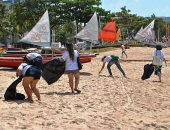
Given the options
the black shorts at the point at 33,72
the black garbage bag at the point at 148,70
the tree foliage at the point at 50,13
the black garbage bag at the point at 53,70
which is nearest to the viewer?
the black shorts at the point at 33,72

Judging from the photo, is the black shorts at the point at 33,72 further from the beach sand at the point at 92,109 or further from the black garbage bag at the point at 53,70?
the black garbage bag at the point at 53,70

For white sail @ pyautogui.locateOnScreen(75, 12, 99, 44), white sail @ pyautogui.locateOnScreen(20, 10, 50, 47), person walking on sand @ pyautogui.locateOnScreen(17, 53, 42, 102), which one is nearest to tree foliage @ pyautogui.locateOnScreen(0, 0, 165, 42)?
white sail @ pyautogui.locateOnScreen(75, 12, 99, 44)

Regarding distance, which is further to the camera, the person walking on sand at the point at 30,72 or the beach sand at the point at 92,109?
the person walking on sand at the point at 30,72

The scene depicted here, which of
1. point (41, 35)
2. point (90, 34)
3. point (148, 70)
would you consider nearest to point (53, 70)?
point (148, 70)

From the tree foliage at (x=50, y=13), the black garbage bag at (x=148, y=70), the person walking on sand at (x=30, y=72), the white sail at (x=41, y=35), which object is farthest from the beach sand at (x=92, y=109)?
the tree foliage at (x=50, y=13)

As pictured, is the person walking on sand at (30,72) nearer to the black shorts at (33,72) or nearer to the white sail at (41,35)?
the black shorts at (33,72)

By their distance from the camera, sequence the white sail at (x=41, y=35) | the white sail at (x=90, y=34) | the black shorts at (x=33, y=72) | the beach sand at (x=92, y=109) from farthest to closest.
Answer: the white sail at (x=90, y=34) < the white sail at (x=41, y=35) < the black shorts at (x=33, y=72) < the beach sand at (x=92, y=109)

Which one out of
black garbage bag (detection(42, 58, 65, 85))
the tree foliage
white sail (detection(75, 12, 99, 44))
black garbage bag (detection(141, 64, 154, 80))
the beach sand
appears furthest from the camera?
the tree foliage

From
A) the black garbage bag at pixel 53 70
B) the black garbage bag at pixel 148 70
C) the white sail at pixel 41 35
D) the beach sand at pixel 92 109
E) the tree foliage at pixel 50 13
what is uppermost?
the tree foliage at pixel 50 13

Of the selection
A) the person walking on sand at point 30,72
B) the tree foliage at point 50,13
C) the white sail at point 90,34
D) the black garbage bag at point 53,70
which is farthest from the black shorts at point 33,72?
the tree foliage at point 50,13

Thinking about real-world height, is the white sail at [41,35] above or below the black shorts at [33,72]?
above

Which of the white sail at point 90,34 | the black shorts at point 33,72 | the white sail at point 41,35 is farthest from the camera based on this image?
the white sail at point 90,34

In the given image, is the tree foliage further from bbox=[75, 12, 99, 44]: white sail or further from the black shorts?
the black shorts

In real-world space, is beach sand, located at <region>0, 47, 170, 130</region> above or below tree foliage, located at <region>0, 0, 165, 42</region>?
below
